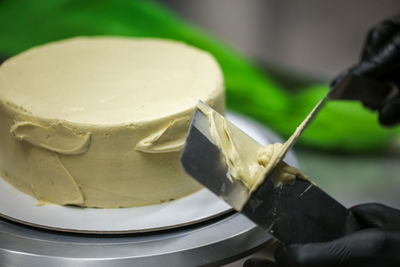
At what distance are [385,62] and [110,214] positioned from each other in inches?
34.7

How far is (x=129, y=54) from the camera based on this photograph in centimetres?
142

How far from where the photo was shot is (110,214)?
3.65 ft

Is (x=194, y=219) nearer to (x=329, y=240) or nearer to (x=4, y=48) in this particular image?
(x=329, y=240)

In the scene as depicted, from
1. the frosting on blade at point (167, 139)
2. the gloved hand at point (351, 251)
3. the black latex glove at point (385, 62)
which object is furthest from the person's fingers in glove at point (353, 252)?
the black latex glove at point (385, 62)

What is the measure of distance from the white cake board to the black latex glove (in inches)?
23.2

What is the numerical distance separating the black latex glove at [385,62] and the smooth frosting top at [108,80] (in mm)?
455

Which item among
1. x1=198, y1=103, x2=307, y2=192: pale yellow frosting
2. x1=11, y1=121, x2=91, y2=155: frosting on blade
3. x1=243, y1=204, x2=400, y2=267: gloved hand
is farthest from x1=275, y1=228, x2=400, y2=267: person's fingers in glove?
x1=11, y1=121, x2=91, y2=155: frosting on blade

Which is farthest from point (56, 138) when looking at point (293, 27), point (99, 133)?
point (293, 27)

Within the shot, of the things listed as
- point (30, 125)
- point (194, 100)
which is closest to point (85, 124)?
point (30, 125)

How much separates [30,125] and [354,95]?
0.86 m

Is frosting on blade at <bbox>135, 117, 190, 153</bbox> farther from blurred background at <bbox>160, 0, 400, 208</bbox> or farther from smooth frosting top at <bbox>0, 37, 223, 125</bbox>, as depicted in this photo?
blurred background at <bbox>160, 0, 400, 208</bbox>

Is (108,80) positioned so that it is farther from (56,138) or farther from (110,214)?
(110,214)

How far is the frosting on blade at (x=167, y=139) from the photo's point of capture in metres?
1.10

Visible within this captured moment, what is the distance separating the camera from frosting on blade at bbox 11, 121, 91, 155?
42.7 inches
